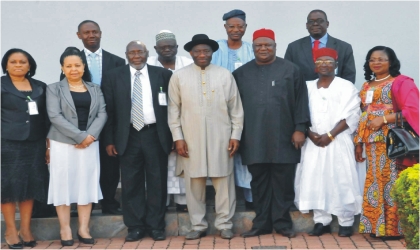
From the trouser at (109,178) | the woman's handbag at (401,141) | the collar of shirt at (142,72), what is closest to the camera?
the woman's handbag at (401,141)

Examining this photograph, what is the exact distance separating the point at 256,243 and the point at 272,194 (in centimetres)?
59

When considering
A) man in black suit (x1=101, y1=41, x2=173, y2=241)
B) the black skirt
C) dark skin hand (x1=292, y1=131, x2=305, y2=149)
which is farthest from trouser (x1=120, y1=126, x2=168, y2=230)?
dark skin hand (x1=292, y1=131, x2=305, y2=149)

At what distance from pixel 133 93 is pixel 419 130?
107 inches

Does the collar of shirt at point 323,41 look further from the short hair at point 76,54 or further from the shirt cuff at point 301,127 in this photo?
the short hair at point 76,54

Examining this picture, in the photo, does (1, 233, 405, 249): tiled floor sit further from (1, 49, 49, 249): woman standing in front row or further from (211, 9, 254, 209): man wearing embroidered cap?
(211, 9, 254, 209): man wearing embroidered cap

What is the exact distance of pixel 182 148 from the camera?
7961 millimetres

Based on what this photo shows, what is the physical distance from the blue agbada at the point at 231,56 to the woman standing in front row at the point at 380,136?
134 centimetres

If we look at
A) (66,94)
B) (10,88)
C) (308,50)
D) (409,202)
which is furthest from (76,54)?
(409,202)

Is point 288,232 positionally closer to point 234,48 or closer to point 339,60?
point 339,60

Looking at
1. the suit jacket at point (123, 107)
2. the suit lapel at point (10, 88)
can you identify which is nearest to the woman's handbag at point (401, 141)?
the suit jacket at point (123, 107)

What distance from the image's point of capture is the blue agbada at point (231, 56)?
862 cm

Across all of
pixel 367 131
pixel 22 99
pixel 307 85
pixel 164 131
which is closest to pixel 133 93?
pixel 164 131

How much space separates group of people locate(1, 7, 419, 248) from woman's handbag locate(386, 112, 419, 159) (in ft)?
0.58

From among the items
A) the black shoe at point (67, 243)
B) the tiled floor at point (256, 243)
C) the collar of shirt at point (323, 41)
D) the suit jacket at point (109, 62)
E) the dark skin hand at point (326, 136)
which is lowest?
the tiled floor at point (256, 243)
